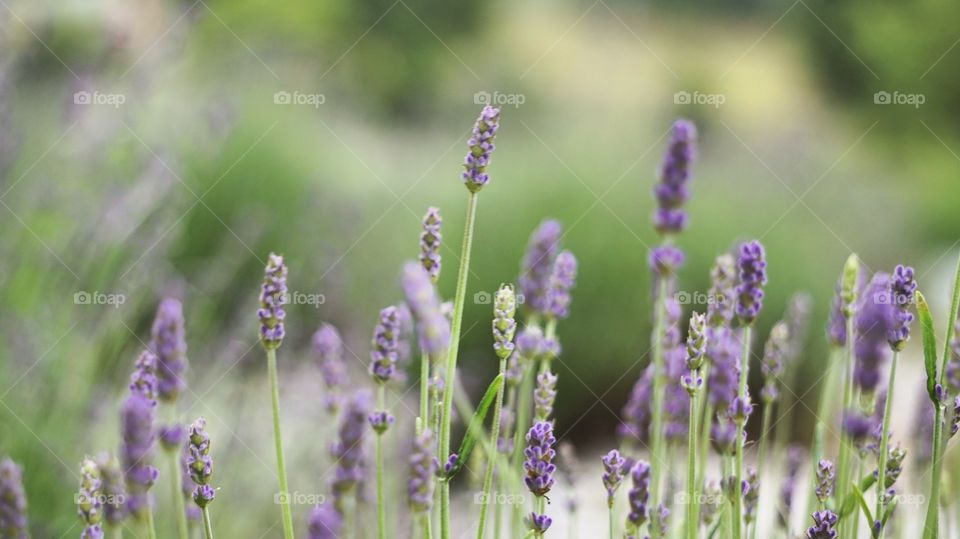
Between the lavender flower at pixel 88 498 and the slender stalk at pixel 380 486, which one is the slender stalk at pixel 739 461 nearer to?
the slender stalk at pixel 380 486

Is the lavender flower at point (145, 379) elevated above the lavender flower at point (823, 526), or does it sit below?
above

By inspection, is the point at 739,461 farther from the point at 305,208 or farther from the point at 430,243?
the point at 305,208

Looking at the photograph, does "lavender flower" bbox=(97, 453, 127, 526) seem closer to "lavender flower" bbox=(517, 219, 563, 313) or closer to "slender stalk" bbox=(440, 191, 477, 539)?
"slender stalk" bbox=(440, 191, 477, 539)

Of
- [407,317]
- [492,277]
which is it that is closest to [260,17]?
[492,277]

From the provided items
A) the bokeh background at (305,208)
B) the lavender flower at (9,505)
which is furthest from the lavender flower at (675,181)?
the bokeh background at (305,208)

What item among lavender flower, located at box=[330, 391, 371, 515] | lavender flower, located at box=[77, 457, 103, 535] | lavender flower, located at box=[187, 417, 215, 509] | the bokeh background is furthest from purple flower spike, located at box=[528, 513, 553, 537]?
the bokeh background

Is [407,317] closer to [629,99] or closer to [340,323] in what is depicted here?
[340,323]

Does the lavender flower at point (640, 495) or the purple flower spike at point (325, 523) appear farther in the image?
the lavender flower at point (640, 495)

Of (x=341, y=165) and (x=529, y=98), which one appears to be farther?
(x=529, y=98)
